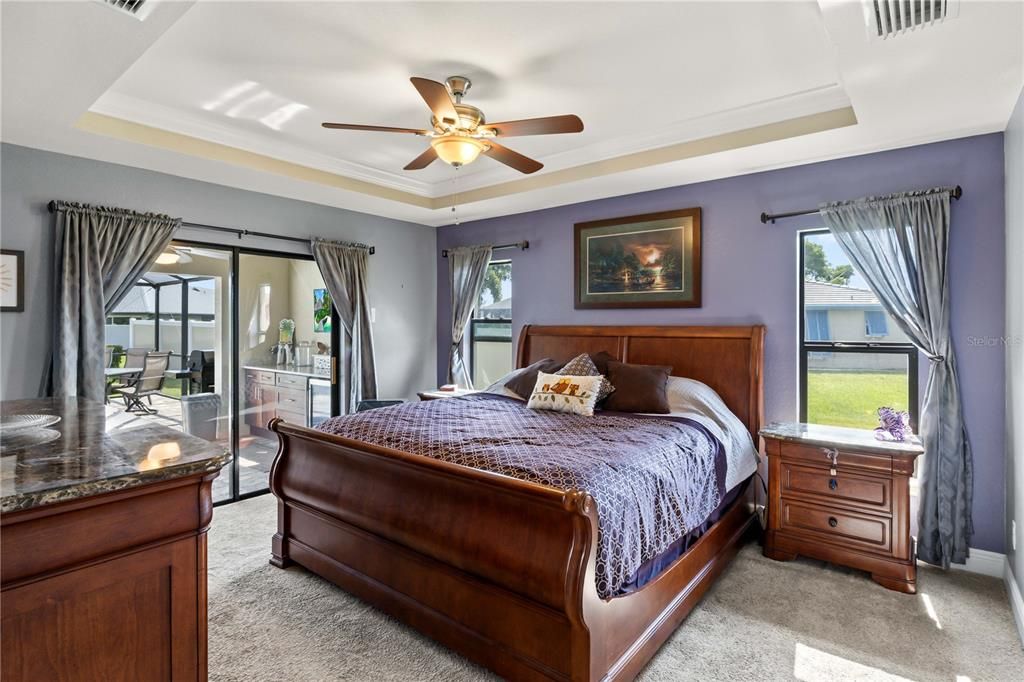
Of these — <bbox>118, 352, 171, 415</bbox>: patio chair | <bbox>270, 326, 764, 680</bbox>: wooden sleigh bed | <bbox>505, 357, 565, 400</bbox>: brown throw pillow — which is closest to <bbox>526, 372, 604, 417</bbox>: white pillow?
<bbox>505, 357, 565, 400</bbox>: brown throw pillow

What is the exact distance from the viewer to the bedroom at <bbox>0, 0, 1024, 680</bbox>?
192 centimetres

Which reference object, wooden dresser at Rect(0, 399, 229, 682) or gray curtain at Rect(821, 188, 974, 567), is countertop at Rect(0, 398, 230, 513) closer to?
wooden dresser at Rect(0, 399, 229, 682)

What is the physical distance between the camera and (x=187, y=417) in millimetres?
4246

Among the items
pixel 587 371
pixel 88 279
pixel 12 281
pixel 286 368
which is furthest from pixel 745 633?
pixel 12 281

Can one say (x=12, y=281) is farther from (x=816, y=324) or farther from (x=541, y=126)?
(x=816, y=324)

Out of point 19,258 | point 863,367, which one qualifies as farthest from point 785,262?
point 19,258

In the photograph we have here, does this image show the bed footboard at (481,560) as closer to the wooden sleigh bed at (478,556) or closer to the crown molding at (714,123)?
the wooden sleigh bed at (478,556)

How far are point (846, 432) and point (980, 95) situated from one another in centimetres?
190

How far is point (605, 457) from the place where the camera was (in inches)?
93.8

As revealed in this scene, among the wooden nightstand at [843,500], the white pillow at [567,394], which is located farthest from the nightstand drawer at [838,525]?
the white pillow at [567,394]

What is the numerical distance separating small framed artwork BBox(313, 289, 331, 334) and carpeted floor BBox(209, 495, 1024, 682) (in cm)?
237

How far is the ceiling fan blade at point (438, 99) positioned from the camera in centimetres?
225

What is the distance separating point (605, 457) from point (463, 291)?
3461 millimetres

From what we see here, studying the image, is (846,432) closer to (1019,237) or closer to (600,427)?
(1019,237)
